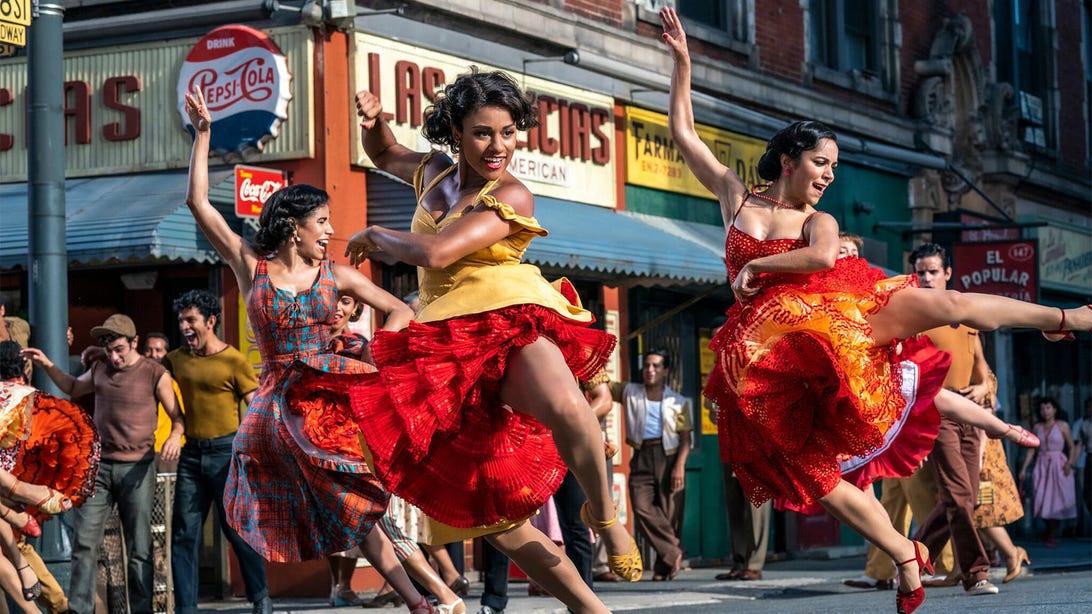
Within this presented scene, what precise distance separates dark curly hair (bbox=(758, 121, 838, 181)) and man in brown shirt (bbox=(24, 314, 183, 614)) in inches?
162

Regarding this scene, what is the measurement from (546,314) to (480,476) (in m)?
→ 0.60

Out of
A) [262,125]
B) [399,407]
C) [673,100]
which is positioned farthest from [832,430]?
[262,125]

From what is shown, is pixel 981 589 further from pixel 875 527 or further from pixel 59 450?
pixel 59 450

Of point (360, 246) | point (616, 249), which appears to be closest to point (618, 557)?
point (360, 246)

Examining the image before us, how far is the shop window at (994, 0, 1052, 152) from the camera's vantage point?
88.2ft

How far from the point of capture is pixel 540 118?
1326cm

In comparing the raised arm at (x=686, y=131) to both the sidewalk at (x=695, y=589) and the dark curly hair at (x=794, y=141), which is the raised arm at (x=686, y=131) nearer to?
the dark curly hair at (x=794, y=141)

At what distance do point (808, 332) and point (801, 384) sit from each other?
24cm

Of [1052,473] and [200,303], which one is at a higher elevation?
[200,303]

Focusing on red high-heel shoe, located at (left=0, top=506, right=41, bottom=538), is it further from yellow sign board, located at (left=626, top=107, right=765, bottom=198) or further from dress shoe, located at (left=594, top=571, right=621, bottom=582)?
yellow sign board, located at (left=626, top=107, right=765, bottom=198)

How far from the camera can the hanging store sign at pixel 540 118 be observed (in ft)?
46.3

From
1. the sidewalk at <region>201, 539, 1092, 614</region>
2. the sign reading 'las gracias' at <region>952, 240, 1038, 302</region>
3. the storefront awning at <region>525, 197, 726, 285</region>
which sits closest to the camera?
the sidewalk at <region>201, 539, 1092, 614</region>

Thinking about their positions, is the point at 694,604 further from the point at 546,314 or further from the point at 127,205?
the point at 546,314

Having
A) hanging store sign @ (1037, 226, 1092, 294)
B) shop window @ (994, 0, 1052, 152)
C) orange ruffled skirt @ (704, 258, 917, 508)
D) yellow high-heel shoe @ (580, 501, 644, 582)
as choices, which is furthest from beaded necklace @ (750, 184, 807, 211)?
shop window @ (994, 0, 1052, 152)
